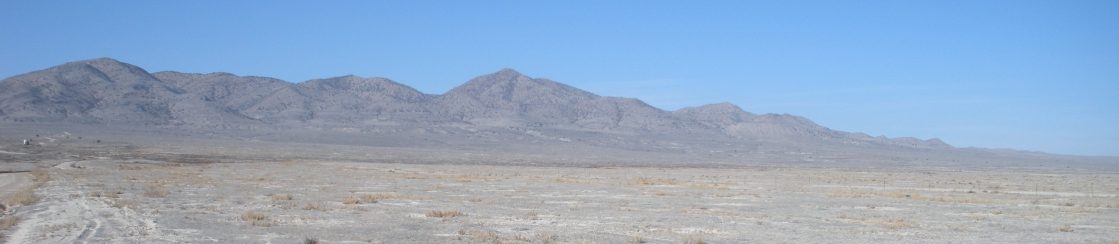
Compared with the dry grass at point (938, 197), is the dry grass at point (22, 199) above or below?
below

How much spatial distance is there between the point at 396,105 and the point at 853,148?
92805 millimetres

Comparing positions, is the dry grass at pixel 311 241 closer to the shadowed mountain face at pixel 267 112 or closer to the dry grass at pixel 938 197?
the dry grass at pixel 938 197

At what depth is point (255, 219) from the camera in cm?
1959

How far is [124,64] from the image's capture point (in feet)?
651

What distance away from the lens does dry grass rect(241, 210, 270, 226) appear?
18917 millimetres

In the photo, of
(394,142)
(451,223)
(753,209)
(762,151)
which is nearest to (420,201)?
(451,223)

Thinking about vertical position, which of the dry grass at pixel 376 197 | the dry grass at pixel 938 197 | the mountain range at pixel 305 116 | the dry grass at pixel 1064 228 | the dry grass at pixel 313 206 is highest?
the mountain range at pixel 305 116

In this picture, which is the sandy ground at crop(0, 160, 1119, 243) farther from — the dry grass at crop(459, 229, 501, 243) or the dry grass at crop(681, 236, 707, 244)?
the dry grass at crop(681, 236, 707, 244)

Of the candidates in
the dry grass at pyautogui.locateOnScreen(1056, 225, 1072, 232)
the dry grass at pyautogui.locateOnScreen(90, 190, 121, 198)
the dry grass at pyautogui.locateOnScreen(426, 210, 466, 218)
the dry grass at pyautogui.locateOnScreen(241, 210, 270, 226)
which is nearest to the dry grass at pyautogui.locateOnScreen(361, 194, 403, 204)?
the dry grass at pyautogui.locateOnScreen(426, 210, 466, 218)

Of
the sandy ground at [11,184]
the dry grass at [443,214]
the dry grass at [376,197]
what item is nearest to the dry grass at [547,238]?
the dry grass at [443,214]

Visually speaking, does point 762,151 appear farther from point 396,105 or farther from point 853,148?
point 396,105

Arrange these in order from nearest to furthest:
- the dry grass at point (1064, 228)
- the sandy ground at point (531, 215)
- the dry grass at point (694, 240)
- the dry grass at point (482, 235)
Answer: the dry grass at point (694, 240), the dry grass at point (482, 235), the sandy ground at point (531, 215), the dry grass at point (1064, 228)

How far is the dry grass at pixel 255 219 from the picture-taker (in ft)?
62.1

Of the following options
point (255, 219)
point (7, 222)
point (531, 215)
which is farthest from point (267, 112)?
point (7, 222)
